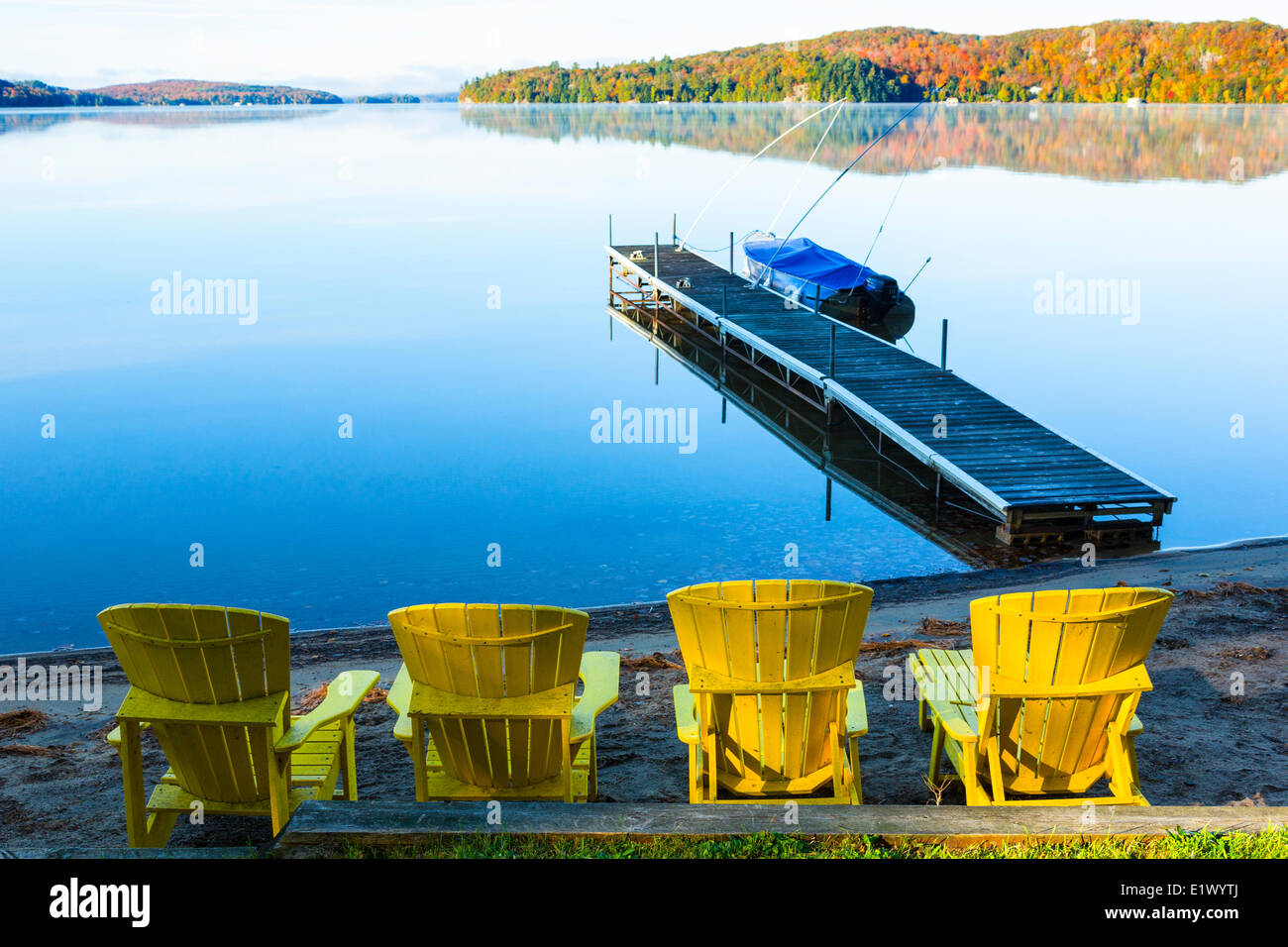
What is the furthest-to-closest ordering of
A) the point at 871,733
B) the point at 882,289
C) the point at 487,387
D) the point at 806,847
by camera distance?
the point at 882,289 < the point at 487,387 < the point at 871,733 < the point at 806,847

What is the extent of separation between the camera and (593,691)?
4441mm

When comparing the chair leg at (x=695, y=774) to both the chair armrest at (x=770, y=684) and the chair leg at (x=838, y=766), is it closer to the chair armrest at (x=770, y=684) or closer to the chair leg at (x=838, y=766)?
the chair armrest at (x=770, y=684)

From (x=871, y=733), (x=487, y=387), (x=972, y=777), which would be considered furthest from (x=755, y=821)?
(x=487, y=387)

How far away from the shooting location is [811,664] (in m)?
4.12

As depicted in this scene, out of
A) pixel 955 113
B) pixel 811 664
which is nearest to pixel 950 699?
pixel 811 664

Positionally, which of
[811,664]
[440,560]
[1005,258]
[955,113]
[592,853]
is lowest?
[440,560]

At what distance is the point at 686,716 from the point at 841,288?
59.1ft

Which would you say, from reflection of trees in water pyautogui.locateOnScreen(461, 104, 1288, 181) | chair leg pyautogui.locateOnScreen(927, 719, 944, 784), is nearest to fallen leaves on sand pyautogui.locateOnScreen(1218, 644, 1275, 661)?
chair leg pyautogui.locateOnScreen(927, 719, 944, 784)

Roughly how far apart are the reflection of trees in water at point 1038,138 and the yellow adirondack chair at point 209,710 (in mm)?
31990

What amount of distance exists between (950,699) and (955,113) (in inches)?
5212

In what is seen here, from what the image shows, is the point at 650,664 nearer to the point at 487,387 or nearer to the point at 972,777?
the point at 972,777

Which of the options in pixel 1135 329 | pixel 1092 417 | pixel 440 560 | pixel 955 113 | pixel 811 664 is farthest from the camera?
pixel 955 113

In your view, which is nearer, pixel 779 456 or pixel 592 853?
pixel 592 853
